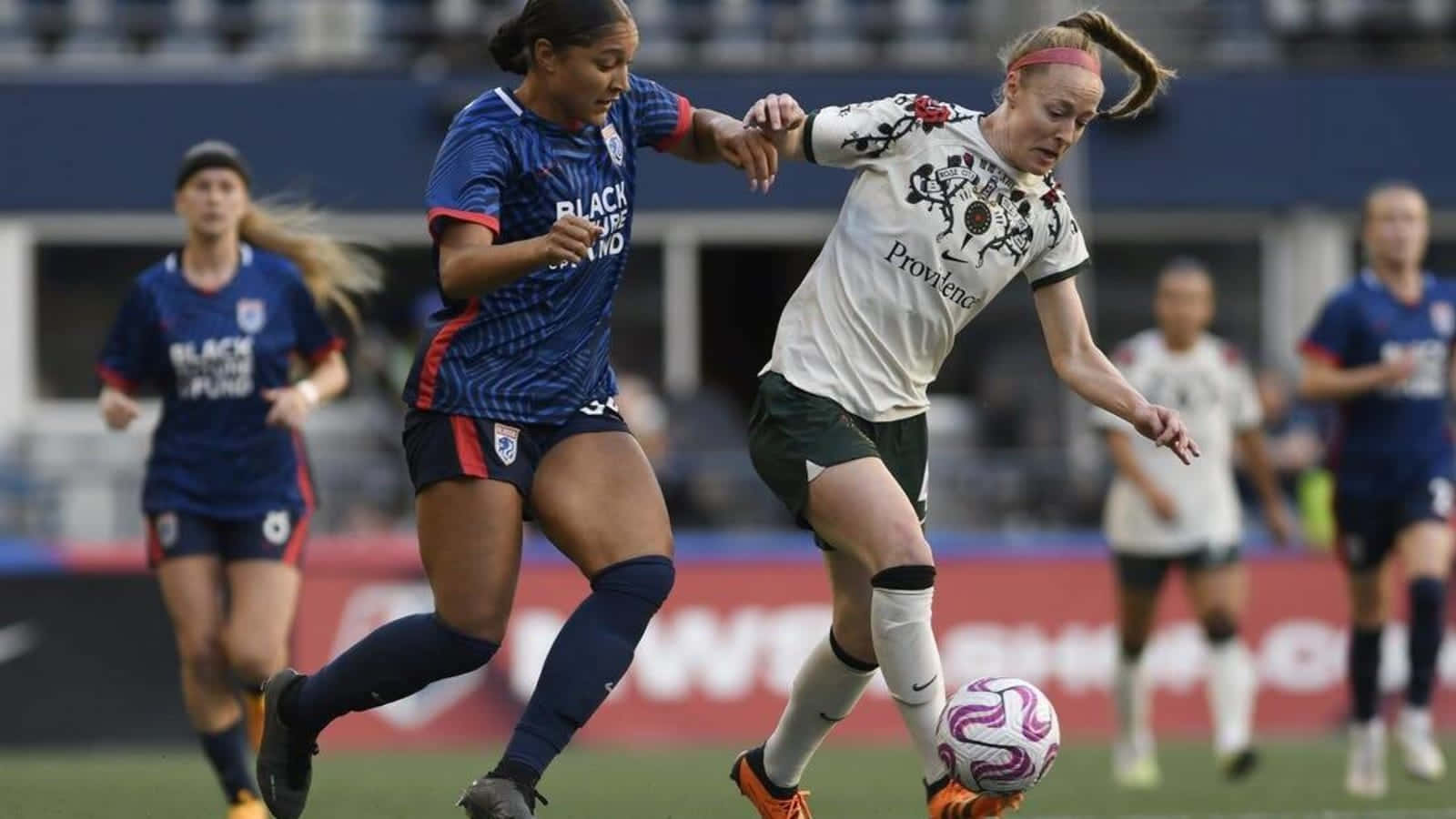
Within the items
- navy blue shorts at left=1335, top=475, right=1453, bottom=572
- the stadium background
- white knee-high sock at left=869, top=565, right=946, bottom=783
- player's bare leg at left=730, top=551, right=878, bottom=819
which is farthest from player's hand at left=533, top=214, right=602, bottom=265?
the stadium background

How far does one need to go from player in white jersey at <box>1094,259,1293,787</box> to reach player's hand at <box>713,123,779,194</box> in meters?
5.22

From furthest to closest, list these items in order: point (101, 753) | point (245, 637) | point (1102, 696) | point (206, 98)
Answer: point (206, 98)
point (1102, 696)
point (101, 753)
point (245, 637)

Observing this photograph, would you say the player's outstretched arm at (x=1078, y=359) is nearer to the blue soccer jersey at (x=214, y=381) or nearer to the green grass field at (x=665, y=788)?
the green grass field at (x=665, y=788)

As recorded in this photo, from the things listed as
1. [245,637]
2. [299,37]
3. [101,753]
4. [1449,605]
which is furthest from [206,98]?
[245,637]

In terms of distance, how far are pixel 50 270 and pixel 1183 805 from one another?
1183 centimetres

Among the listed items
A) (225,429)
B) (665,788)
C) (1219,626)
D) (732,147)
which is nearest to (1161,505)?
(1219,626)

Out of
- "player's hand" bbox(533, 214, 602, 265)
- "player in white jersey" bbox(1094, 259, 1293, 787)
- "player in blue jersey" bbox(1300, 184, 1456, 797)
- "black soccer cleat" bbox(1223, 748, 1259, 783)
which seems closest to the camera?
"player's hand" bbox(533, 214, 602, 265)

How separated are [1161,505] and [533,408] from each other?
5.62 meters

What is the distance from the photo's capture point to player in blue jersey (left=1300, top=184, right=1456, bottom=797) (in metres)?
10.5

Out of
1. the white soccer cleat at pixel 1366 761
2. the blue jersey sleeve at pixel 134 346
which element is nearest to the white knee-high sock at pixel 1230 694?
the white soccer cleat at pixel 1366 761

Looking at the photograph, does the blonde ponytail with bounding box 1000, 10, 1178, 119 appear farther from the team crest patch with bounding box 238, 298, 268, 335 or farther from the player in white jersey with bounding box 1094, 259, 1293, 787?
the player in white jersey with bounding box 1094, 259, 1293, 787

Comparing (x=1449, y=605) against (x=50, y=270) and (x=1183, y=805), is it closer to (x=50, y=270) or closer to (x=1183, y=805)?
(x=1183, y=805)

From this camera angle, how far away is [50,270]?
19.1m

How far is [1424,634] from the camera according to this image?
34.6ft
